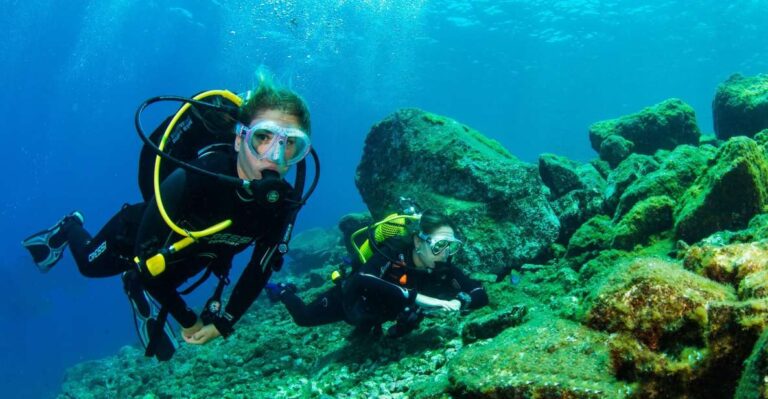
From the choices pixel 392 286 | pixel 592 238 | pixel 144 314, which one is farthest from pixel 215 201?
pixel 592 238

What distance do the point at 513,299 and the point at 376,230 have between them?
2325 mm

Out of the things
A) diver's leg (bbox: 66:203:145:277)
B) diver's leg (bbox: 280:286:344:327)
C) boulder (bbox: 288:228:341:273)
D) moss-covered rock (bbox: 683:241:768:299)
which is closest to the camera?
moss-covered rock (bbox: 683:241:768:299)

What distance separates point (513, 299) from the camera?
6020 mm

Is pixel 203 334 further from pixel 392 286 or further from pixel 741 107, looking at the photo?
pixel 741 107

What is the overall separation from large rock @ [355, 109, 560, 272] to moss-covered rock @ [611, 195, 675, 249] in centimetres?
175

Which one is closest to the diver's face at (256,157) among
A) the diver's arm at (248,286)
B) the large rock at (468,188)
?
the diver's arm at (248,286)

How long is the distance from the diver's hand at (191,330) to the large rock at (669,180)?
6.65m

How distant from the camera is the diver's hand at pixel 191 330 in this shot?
404 cm

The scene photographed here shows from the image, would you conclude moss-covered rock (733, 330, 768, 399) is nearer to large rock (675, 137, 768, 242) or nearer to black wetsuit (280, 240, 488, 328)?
black wetsuit (280, 240, 488, 328)

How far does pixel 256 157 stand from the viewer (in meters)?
4.09

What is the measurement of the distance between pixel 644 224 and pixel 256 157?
5.54 metres

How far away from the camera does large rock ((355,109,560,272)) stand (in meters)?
7.61

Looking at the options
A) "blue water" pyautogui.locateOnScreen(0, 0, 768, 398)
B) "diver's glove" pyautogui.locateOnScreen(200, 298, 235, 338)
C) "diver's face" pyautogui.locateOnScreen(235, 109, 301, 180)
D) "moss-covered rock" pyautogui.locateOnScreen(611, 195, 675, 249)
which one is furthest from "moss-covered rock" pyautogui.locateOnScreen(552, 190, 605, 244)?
"blue water" pyautogui.locateOnScreen(0, 0, 768, 398)

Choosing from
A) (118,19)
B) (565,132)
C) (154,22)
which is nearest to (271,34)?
(154,22)
